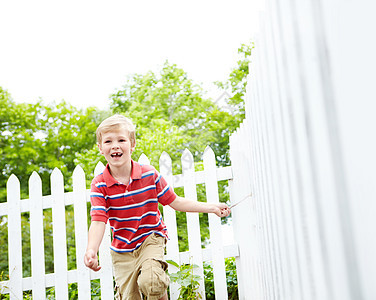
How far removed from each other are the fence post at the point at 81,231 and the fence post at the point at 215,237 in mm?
1166

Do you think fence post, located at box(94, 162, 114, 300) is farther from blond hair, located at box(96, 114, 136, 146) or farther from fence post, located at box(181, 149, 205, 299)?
blond hair, located at box(96, 114, 136, 146)

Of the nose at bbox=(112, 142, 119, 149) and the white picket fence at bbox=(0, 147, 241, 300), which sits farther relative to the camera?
the white picket fence at bbox=(0, 147, 241, 300)

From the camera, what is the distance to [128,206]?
276 cm

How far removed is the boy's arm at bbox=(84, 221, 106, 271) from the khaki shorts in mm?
316

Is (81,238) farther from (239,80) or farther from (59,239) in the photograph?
(239,80)

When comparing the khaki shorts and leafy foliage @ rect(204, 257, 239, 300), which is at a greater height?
the khaki shorts

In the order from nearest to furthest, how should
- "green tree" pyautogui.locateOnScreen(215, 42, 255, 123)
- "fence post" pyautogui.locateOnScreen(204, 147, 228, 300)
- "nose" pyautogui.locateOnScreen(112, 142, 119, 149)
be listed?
"nose" pyautogui.locateOnScreen(112, 142, 119, 149) < "fence post" pyautogui.locateOnScreen(204, 147, 228, 300) < "green tree" pyautogui.locateOnScreen(215, 42, 255, 123)

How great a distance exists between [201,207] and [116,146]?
0.74 meters

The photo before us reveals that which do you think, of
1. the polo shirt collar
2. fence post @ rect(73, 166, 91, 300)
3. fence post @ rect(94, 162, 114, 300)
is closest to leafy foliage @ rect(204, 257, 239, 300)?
fence post @ rect(94, 162, 114, 300)

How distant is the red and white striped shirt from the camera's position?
276 centimetres

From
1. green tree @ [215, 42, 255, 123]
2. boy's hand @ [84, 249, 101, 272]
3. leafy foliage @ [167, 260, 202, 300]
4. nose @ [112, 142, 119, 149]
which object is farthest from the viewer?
green tree @ [215, 42, 255, 123]

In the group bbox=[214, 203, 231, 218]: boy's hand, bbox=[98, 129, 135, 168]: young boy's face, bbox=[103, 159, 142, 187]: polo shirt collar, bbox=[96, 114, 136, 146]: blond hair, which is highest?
bbox=[96, 114, 136, 146]: blond hair

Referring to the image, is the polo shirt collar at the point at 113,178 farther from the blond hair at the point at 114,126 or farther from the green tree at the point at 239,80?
the green tree at the point at 239,80

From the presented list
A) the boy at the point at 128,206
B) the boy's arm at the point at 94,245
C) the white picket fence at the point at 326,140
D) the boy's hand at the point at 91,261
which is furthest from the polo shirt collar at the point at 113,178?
the white picket fence at the point at 326,140
